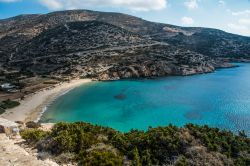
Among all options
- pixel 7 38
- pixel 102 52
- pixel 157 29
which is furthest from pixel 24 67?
pixel 157 29

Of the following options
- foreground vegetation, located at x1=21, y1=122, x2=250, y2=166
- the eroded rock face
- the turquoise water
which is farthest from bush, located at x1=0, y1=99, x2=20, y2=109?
foreground vegetation, located at x1=21, y1=122, x2=250, y2=166

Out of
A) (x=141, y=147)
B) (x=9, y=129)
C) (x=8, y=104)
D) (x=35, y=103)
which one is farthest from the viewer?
(x=35, y=103)

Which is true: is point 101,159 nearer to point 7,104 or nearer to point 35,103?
point 7,104

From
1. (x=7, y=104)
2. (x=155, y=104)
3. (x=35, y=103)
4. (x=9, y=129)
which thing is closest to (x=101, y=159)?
→ (x=9, y=129)

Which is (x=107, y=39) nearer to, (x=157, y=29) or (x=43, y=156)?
(x=157, y=29)

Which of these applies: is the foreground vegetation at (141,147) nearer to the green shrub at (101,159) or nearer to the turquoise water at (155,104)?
the green shrub at (101,159)

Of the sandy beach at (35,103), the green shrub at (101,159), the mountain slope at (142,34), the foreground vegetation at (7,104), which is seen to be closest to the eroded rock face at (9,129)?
the green shrub at (101,159)
